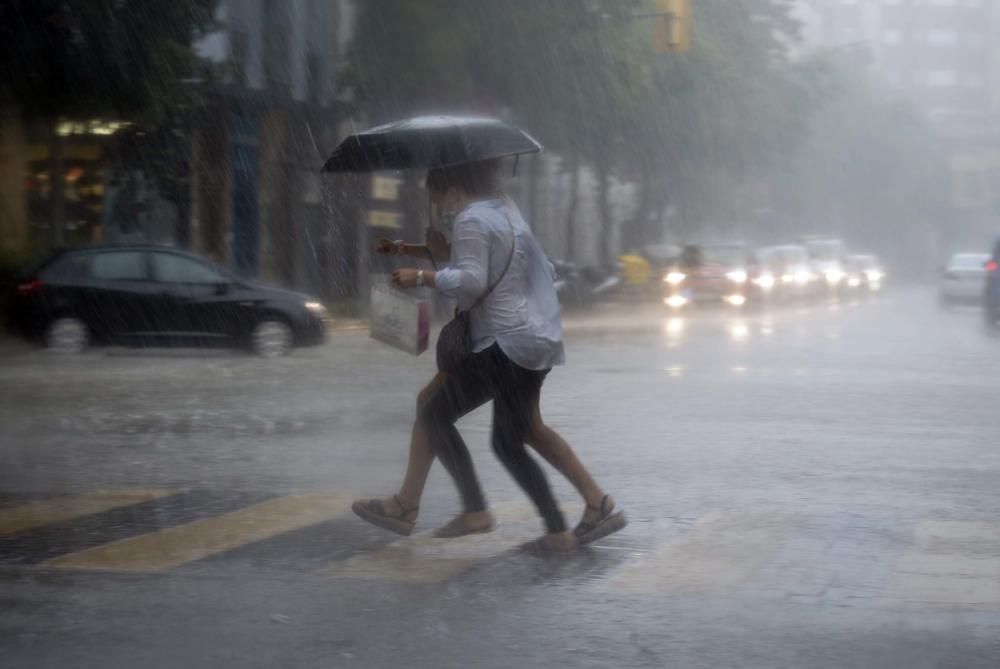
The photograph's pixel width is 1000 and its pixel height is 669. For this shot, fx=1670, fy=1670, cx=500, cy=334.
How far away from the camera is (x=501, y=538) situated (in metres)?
7.51

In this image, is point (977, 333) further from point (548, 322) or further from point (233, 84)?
point (548, 322)

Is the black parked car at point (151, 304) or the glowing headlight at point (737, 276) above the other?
the black parked car at point (151, 304)

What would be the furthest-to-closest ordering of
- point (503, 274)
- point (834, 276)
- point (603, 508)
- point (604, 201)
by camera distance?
1. point (834, 276)
2. point (604, 201)
3. point (603, 508)
4. point (503, 274)

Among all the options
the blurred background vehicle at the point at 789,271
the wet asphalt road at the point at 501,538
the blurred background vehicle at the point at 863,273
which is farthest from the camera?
the blurred background vehicle at the point at 863,273

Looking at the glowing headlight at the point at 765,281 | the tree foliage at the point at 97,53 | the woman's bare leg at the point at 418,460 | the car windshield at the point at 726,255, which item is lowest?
the glowing headlight at the point at 765,281

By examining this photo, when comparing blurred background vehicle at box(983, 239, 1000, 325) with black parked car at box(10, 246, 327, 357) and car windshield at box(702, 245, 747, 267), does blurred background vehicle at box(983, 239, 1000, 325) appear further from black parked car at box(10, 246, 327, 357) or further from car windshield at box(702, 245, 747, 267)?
black parked car at box(10, 246, 327, 357)

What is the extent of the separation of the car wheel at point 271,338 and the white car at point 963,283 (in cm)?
2586

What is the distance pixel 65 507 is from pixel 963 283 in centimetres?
3750

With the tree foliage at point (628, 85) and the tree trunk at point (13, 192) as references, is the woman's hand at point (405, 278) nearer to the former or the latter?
the tree trunk at point (13, 192)

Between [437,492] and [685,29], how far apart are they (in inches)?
588

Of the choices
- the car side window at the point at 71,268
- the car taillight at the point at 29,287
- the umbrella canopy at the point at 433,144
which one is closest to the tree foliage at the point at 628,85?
the car side window at the point at 71,268

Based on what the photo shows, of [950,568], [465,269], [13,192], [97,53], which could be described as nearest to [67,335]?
[97,53]

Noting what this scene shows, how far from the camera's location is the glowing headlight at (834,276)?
4953 cm

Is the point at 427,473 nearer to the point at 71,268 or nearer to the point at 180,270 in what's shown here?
the point at 180,270
